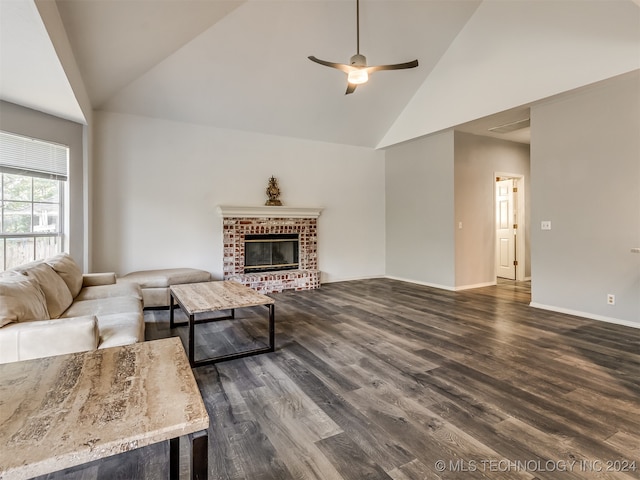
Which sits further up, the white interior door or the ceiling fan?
the ceiling fan

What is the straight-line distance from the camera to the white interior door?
22.4 ft

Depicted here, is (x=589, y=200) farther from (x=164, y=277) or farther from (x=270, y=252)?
(x=164, y=277)

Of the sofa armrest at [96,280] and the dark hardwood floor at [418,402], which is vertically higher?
the sofa armrest at [96,280]

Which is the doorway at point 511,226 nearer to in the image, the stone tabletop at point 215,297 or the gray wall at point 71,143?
the stone tabletop at point 215,297

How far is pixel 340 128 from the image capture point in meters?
6.32

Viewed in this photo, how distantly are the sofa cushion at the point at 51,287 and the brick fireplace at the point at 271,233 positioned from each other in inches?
112

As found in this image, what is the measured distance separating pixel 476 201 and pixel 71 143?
6.29 meters

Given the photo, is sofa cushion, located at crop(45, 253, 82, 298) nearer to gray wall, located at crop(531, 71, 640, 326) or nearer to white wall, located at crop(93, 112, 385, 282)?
white wall, located at crop(93, 112, 385, 282)

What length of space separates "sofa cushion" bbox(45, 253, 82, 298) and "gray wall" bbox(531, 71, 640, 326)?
5.62 meters

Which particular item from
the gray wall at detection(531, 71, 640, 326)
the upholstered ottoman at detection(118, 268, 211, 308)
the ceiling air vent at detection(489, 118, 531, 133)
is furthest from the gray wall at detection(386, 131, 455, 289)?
the upholstered ottoman at detection(118, 268, 211, 308)

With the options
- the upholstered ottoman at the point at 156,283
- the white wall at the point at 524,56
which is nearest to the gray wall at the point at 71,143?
the upholstered ottoman at the point at 156,283

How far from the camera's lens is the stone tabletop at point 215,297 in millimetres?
2904

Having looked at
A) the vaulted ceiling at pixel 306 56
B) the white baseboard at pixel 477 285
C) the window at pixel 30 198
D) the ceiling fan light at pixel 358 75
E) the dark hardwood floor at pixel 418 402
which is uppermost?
the vaulted ceiling at pixel 306 56

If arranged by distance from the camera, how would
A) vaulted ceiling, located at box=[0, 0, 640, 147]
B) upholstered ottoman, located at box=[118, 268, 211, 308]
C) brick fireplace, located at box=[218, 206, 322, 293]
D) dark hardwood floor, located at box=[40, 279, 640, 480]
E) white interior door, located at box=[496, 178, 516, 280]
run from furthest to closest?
white interior door, located at box=[496, 178, 516, 280]
brick fireplace, located at box=[218, 206, 322, 293]
upholstered ottoman, located at box=[118, 268, 211, 308]
vaulted ceiling, located at box=[0, 0, 640, 147]
dark hardwood floor, located at box=[40, 279, 640, 480]
